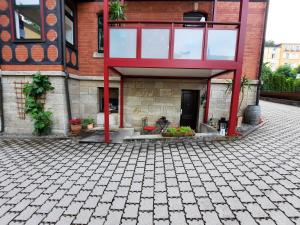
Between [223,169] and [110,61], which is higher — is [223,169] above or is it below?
below

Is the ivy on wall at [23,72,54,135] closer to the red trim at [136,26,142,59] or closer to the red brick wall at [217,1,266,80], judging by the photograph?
the red trim at [136,26,142,59]

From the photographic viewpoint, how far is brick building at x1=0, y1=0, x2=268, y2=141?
4.80m

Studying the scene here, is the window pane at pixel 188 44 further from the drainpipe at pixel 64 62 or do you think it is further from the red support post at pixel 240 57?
the drainpipe at pixel 64 62

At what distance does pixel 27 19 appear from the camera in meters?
5.92

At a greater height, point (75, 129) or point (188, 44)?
point (188, 44)

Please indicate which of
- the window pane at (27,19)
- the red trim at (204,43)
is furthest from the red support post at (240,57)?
the window pane at (27,19)

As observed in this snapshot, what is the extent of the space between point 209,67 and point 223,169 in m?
2.92

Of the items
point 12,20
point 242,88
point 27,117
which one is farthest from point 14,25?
point 242,88

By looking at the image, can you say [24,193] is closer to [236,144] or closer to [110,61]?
[110,61]

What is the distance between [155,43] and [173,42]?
1.76 feet

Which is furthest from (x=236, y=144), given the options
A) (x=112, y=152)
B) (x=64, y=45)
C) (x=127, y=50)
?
(x=64, y=45)

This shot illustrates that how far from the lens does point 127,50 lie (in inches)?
192

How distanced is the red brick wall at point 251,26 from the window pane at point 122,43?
171 inches

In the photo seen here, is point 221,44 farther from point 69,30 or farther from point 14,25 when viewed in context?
point 14,25
